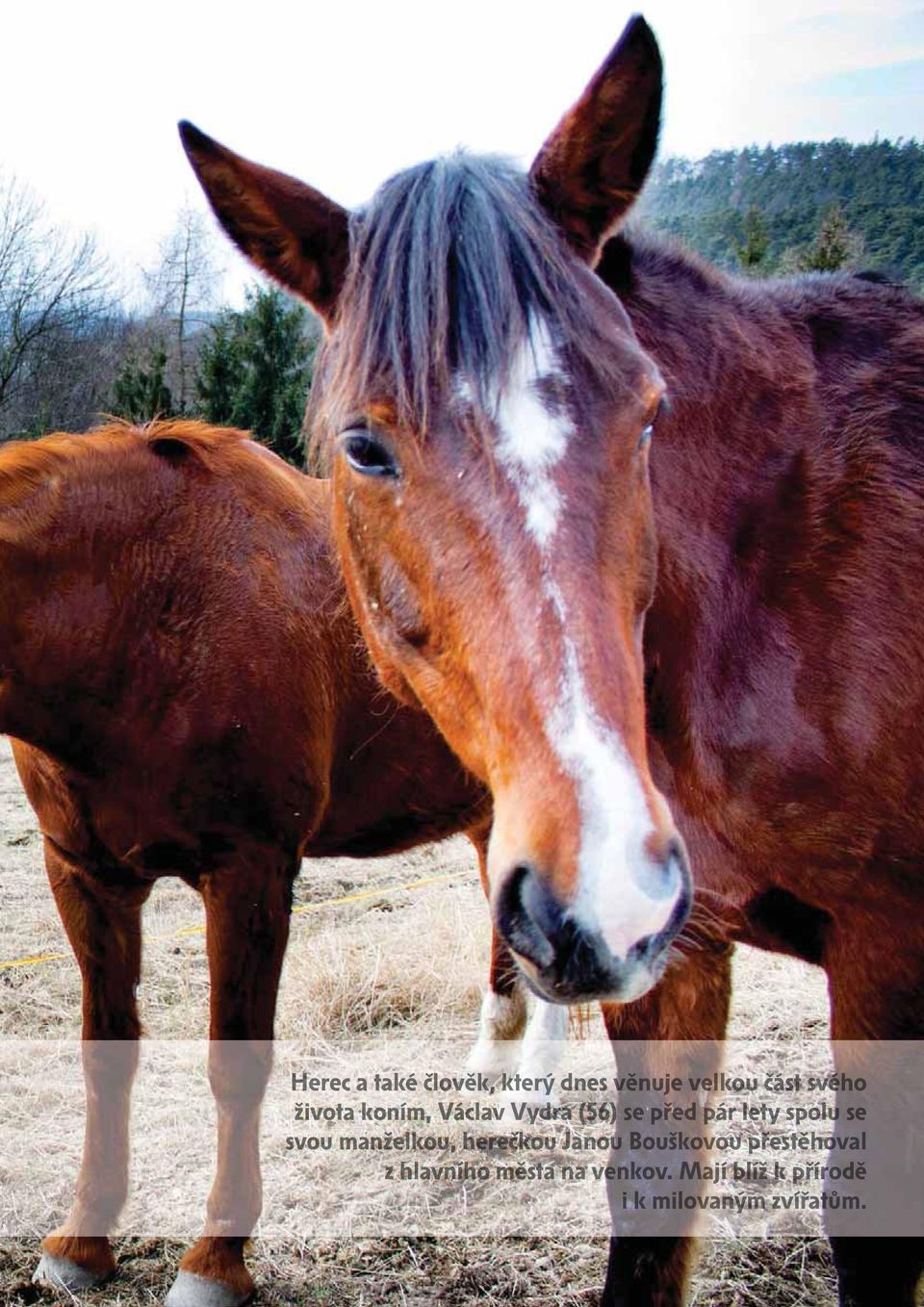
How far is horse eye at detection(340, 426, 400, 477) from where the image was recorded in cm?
158

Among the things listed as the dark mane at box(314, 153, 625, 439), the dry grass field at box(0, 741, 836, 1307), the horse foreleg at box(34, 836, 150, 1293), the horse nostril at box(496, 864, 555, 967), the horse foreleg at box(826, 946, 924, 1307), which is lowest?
the dry grass field at box(0, 741, 836, 1307)

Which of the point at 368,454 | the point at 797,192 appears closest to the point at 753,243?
the point at 797,192

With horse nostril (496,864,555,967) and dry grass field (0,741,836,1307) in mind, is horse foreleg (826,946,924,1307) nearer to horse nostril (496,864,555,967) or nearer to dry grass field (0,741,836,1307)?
dry grass field (0,741,836,1307)

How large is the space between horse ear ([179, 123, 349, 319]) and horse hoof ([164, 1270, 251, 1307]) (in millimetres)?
2539

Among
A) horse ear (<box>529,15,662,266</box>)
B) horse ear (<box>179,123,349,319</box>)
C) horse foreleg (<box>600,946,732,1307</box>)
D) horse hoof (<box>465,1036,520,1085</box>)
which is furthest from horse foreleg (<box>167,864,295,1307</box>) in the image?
horse ear (<box>529,15,662,266</box>)

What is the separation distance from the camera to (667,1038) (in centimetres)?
221

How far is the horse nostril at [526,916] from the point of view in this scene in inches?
46.9

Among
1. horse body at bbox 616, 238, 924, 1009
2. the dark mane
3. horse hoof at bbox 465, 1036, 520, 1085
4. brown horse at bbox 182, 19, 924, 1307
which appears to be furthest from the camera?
horse hoof at bbox 465, 1036, 520, 1085

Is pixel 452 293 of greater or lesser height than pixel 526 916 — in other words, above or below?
above

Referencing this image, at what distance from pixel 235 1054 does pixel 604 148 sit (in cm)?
240

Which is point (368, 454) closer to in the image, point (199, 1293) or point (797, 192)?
point (199, 1293)

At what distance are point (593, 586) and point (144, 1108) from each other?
3259mm

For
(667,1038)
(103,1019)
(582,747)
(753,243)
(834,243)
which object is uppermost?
(753,243)
